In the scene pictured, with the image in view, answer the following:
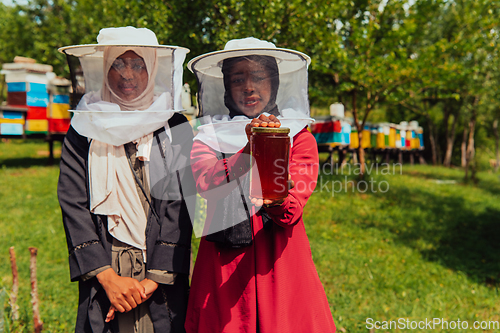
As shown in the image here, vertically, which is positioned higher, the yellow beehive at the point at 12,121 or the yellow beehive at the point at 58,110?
the yellow beehive at the point at 58,110

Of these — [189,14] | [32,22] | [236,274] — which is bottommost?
[236,274]

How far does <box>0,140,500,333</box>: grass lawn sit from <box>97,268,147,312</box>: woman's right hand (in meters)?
2.42

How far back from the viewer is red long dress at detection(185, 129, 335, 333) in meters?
1.75

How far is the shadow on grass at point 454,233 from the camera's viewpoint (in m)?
6.37

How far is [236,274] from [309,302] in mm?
423

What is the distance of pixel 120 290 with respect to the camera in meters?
1.79

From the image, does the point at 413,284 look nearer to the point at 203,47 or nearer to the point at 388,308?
the point at 388,308

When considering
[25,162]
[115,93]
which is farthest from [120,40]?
[25,162]

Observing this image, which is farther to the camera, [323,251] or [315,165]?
[323,251]

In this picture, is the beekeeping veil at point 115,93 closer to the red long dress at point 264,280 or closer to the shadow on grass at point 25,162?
the red long dress at point 264,280

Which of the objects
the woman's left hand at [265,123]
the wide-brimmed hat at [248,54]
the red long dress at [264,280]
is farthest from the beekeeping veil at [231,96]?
the woman's left hand at [265,123]

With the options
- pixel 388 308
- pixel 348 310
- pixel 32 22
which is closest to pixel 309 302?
pixel 348 310

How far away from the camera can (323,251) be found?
6270mm

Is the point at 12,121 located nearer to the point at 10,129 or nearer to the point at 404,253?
the point at 10,129
